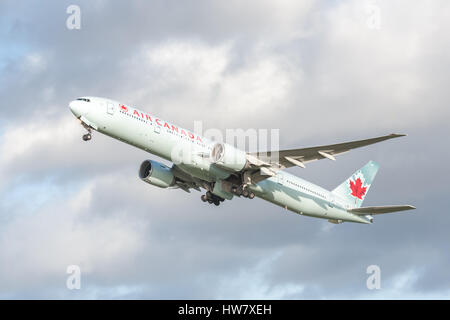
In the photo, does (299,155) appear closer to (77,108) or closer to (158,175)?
(158,175)

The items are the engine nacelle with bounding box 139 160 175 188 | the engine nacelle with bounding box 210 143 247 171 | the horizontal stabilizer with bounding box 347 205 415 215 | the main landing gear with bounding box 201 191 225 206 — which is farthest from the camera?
the main landing gear with bounding box 201 191 225 206

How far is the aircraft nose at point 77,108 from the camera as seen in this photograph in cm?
5266

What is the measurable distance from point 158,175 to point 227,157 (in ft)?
29.8

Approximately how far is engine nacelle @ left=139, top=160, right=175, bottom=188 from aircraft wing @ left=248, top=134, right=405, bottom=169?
8.47 metres

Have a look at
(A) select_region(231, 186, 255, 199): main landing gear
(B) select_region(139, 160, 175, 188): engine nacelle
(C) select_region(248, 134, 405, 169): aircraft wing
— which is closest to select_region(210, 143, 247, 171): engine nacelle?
(C) select_region(248, 134, 405, 169): aircraft wing

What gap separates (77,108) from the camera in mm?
52688

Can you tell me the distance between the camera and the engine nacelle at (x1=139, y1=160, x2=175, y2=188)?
6275 cm

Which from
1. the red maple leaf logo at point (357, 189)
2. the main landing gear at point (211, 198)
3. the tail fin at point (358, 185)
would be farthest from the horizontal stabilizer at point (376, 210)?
the main landing gear at point (211, 198)

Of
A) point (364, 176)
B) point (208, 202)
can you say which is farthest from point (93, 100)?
point (364, 176)

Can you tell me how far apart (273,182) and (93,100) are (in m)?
15.7

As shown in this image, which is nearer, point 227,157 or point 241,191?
point 227,157

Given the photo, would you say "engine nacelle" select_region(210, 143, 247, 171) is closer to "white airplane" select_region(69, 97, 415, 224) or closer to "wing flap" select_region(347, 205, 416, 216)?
"white airplane" select_region(69, 97, 415, 224)

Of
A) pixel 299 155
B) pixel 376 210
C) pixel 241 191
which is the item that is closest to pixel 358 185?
pixel 376 210

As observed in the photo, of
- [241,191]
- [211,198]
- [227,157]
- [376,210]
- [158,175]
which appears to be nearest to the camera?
[227,157]
